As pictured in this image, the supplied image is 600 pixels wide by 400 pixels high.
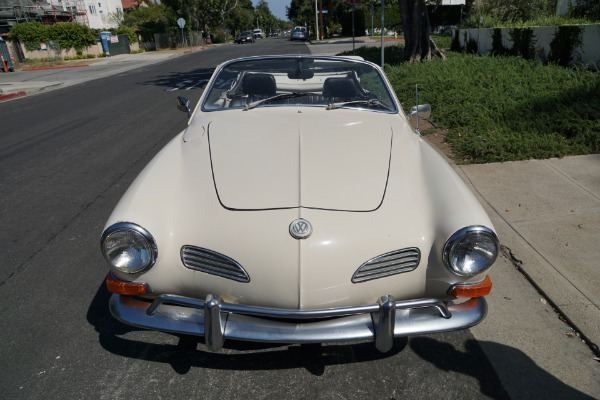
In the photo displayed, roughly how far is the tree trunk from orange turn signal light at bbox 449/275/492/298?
11475 millimetres

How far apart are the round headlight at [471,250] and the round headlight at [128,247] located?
4.62 feet

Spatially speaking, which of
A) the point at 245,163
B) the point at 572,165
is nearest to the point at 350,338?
the point at 245,163

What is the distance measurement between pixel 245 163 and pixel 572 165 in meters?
4.20

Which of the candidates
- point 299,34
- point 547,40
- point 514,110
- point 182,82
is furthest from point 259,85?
point 299,34

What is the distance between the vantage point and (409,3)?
12.4 metres

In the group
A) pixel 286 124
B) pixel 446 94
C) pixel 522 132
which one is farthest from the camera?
pixel 446 94

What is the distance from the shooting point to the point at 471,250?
2105 mm

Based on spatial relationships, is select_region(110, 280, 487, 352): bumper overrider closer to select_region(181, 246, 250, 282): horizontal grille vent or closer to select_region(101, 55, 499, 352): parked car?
select_region(101, 55, 499, 352): parked car

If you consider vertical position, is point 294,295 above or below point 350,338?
above

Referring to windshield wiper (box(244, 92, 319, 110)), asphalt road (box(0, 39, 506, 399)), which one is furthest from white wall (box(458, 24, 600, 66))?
asphalt road (box(0, 39, 506, 399))

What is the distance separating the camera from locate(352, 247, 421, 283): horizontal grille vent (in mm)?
2041

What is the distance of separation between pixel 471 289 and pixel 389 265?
0.45 metres

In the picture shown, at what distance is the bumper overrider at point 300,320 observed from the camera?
197cm

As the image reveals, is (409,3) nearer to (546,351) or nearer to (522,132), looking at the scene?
(522,132)
